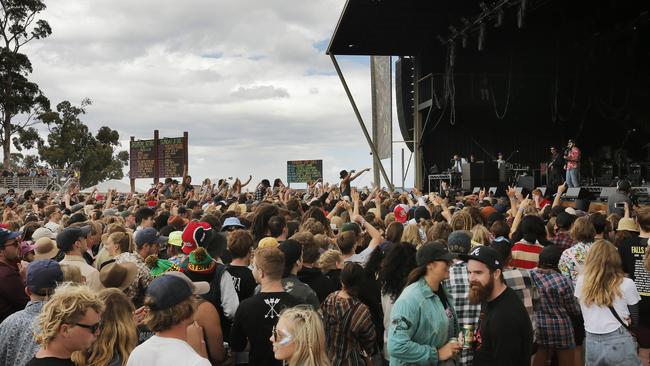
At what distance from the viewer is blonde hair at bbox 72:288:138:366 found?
297 centimetres

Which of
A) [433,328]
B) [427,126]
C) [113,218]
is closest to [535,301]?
[433,328]

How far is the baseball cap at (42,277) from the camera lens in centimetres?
341

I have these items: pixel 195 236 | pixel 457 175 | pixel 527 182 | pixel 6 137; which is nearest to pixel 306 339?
pixel 195 236

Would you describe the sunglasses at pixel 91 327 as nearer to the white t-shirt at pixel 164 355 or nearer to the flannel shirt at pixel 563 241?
the white t-shirt at pixel 164 355

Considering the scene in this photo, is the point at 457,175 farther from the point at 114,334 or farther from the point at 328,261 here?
the point at 114,334

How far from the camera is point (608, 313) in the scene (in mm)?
4605

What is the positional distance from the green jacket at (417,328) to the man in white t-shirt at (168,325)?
4.35ft

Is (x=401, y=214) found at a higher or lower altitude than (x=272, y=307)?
higher

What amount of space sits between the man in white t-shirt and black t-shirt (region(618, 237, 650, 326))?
4.42 metres

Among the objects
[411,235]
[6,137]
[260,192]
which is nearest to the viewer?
[411,235]

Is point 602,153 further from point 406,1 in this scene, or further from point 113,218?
point 113,218

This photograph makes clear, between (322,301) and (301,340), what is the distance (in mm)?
1441

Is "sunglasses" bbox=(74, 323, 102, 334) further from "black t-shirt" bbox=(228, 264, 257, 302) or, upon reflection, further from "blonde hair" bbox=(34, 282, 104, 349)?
Answer: "black t-shirt" bbox=(228, 264, 257, 302)

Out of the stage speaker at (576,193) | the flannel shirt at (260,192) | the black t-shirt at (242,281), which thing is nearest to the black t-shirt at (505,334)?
the black t-shirt at (242,281)
